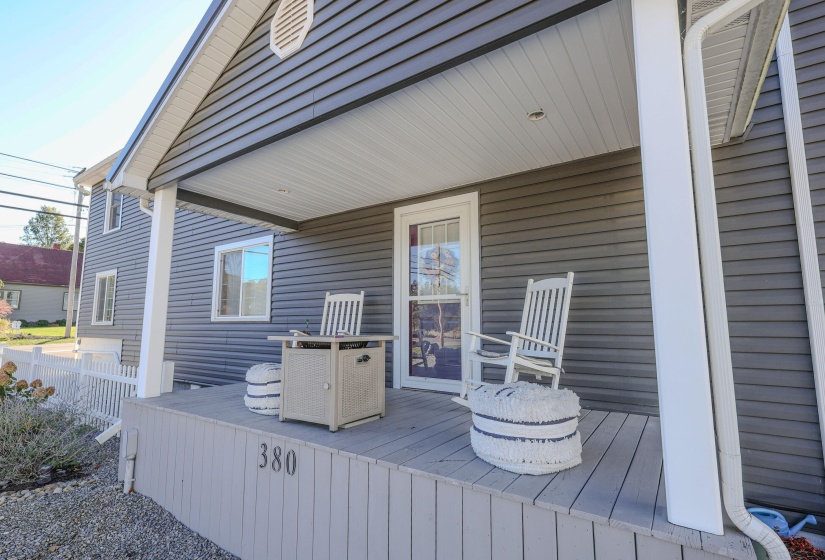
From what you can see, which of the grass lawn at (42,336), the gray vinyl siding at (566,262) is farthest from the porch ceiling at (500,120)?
the grass lawn at (42,336)

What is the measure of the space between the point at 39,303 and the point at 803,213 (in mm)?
25626

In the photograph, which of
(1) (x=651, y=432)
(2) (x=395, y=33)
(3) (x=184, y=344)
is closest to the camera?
(2) (x=395, y=33)

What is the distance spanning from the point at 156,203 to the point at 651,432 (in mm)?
4219

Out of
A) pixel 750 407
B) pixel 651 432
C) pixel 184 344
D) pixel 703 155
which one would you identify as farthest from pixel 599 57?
pixel 184 344

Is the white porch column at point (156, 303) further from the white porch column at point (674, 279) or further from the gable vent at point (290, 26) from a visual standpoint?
the white porch column at point (674, 279)

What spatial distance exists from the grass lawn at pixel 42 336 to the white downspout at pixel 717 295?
56.0ft

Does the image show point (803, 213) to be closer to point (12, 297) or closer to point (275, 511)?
point (275, 511)

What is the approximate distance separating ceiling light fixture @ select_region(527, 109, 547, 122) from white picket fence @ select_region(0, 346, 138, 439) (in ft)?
14.9

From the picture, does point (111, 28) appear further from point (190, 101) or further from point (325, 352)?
point (325, 352)

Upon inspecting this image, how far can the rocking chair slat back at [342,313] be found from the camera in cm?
398

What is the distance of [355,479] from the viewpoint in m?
1.73

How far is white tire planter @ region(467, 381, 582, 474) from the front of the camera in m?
1.49

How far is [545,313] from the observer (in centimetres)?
283

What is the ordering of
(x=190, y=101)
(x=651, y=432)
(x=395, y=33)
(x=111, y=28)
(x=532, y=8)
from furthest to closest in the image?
1. (x=111, y=28)
2. (x=190, y=101)
3. (x=651, y=432)
4. (x=395, y=33)
5. (x=532, y=8)
